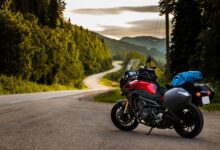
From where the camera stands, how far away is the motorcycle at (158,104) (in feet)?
32.1

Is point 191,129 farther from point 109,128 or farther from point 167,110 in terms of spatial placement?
point 109,128

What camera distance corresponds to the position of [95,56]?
192 m

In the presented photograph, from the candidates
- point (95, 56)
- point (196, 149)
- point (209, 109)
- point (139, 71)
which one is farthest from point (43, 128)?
point (95, 56)

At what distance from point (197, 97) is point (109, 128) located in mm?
2385

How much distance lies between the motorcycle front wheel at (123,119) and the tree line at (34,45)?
4235 cm

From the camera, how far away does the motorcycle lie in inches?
386

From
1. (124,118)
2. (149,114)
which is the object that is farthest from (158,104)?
(124,118)

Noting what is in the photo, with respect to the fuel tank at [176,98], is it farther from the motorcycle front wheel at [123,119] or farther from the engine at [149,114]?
the motorcycle front wheel at [123,119]

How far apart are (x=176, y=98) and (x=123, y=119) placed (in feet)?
5.60

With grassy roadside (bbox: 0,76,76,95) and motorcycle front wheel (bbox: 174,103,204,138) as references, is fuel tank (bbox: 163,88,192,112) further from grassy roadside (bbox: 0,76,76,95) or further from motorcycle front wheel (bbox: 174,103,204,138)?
grassy roadside (bbox: 0,76,76,95)

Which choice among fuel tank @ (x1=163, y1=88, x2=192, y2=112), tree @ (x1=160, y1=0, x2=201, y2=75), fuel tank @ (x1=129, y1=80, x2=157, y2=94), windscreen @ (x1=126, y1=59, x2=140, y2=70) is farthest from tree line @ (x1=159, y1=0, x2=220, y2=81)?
fuel tank @ (x1=163, y1=88, x2=192, y2=112)

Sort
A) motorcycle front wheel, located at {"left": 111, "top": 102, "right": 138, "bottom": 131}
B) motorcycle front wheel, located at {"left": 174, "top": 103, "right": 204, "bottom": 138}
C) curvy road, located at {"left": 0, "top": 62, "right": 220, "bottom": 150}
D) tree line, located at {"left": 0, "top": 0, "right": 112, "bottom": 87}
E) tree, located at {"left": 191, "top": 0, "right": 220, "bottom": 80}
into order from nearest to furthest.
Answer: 1. curvy road, located at {"left": 0, "top": 62, "right": 220, "bottom": 150}
2. motorcycle front wheel, located at {"left": 174, "top": 103, "right": 204, "bottom": 138}
3. motorcycle front wheel, located at {"left": 111, "top": 102, "right": 138, "bottom": 131}
4. tree, located at {"left": 191, "top": 0, "right": 220, "bottom": 80}
5. tree line, located at {"left": 0, "top": 0, "right": 112, "bottom": 87}

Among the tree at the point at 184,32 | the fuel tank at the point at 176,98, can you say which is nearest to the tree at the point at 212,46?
the tree at the point at 184,32

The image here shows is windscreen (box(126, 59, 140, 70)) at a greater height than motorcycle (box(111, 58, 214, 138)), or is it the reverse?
windscreen (box(126, 59, 140, 70))
